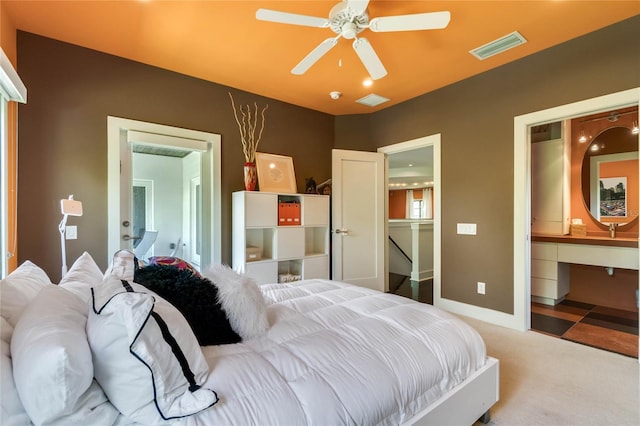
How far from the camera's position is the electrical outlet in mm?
2619

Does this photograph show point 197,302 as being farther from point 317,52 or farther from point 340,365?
point 317,52

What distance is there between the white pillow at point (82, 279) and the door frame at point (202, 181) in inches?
48.5

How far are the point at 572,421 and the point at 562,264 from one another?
2865 mm

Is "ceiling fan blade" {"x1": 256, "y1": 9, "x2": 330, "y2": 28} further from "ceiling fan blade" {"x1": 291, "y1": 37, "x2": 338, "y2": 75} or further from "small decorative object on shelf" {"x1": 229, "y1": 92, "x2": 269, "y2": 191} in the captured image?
"small decorative object on shelf" {"x1": 229, "y1": 92, "x2": 269, "y2": 191}

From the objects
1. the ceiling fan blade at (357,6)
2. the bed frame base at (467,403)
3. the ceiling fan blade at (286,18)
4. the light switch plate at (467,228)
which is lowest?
the bed frame base at (467,403)

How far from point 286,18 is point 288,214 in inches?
84.6

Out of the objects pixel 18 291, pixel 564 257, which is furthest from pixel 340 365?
pixel 564 257

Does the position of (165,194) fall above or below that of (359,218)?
above

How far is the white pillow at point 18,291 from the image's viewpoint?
0.95 m

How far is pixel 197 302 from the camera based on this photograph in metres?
1.24

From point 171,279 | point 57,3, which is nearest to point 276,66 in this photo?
point 57,3

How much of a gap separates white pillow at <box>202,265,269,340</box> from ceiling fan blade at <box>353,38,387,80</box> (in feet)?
5.72

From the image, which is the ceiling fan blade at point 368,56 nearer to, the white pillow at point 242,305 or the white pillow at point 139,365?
the white pillow at point 242,305

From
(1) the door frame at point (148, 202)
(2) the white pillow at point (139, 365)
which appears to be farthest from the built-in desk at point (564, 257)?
(1) the door frame at point (148, 202)
